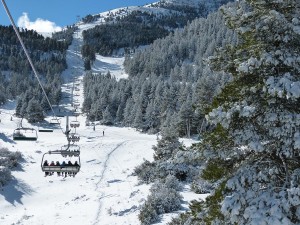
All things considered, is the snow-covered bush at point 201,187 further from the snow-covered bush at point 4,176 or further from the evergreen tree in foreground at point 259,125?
the snow-covered bush at point 4,176

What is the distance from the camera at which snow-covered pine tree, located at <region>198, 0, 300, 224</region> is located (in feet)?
26.0

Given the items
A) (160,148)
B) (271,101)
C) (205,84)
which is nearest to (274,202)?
(271,101)

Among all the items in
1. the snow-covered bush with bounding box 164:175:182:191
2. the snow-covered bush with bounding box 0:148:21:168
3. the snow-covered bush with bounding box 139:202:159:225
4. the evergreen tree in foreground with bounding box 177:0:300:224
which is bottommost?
the snow-covered bush with bounding box 0:148:21:168

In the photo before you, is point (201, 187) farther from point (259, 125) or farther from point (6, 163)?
point (6, 163)

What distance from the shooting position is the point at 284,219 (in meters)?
7.42

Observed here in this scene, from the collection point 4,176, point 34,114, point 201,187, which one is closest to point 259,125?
point 201,187

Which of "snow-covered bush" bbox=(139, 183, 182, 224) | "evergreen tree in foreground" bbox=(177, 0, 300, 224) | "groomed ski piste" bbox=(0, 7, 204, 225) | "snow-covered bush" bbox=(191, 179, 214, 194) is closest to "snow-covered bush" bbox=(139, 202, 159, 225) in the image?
"snow-covered bush" bbox=(139, 183, 182, 224)

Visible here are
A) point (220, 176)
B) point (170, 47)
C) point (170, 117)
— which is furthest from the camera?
point (170, 47)

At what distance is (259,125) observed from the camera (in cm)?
880

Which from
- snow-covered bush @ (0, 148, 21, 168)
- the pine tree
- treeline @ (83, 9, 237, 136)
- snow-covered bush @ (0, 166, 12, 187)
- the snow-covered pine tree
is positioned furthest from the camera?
the pine tree

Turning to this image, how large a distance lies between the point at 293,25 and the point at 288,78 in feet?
4.35

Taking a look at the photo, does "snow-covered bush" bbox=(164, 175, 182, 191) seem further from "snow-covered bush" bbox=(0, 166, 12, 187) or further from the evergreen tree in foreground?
"snow-covered bush" bbox=(0, 166, 12, 187)

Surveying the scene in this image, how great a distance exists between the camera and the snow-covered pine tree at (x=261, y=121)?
7934 mm

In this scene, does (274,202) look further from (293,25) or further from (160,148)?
(160,148)
